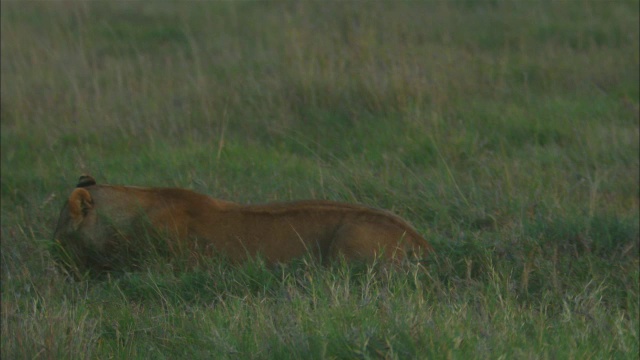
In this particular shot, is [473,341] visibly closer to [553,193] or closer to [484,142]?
[553,193]

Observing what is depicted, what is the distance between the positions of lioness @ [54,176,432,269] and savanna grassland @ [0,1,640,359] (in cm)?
11

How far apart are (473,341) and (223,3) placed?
1091 centimetres

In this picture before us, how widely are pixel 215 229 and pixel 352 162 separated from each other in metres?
2.08

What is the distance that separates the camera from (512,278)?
472 cm

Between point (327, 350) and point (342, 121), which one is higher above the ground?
point (327, 350)

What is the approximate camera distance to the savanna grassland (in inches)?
146

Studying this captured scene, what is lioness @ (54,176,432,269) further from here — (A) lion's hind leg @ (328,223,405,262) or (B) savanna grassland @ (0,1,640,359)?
(B) savanna grassland @ (0,1,640,359)

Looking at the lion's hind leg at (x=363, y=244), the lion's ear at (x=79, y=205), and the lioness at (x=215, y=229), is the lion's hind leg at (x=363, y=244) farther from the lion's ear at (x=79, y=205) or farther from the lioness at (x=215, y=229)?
the lion's ear at (x=79, y=205)

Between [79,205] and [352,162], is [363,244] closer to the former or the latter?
[79,205]

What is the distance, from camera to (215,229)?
4.87m

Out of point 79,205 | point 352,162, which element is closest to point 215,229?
point 79,205

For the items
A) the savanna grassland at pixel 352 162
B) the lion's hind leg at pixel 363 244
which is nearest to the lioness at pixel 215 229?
the lion's hind leg at pixel 363 244

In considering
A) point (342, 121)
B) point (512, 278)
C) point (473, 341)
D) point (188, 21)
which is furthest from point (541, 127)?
point (188, 21)

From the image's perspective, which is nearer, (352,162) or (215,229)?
(215,229)
